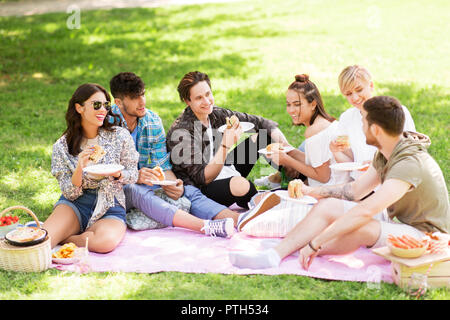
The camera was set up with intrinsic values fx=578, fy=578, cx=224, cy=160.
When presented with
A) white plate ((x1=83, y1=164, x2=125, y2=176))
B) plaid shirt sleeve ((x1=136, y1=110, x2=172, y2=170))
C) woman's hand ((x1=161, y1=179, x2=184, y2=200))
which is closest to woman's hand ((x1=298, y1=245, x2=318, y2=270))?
woman's hand ((x1=161, y1=179, x2=184, y2=200))

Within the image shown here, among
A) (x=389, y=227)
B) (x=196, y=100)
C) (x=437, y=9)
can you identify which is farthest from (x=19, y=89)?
(x=437, y=9)

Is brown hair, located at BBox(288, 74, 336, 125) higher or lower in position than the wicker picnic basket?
higher

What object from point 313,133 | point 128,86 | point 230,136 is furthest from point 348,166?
point 128,86

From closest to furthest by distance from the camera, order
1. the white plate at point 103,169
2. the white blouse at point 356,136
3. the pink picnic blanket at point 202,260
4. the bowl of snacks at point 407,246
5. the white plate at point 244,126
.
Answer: the bowl of snacks at point 407,246
the pink picnic blanket at point 202,260
the white plate at point 103,169
the white blouse at point 356,136
the white plate at point 244,126

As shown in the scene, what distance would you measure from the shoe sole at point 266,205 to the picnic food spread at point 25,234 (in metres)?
1.69

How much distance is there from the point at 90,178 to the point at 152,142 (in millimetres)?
881

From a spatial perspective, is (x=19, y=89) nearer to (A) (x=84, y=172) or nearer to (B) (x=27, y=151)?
(B) (x=27, y=151)

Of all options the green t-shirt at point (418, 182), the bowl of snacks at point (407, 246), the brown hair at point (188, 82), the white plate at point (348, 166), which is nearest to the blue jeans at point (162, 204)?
the brown hair at point (188, 82)

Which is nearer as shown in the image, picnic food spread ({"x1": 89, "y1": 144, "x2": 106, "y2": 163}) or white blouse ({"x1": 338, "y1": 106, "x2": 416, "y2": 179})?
picnic food spread ({"x1": 89, "y1": 144, "x2": 106, "y2": 163})

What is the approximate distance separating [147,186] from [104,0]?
14.3 metres

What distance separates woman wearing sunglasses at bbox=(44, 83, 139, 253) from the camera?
15.5 ft

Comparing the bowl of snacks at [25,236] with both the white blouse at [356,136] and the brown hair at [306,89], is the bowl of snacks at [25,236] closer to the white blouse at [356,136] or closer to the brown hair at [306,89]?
the brown hair at [306,89]

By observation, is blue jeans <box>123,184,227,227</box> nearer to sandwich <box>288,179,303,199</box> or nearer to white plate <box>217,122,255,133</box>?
white plate <box>217,122,255,133</box>

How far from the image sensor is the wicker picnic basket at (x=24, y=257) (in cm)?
422
